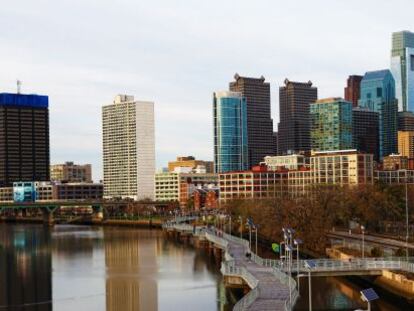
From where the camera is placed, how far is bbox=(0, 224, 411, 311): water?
76.9m

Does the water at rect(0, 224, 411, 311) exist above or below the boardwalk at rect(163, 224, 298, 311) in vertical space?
below

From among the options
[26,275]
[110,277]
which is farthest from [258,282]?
[26,275]

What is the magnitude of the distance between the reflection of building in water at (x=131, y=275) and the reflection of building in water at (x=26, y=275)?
7.16 metres

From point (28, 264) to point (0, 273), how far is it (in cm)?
1071

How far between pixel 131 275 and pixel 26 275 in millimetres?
14013

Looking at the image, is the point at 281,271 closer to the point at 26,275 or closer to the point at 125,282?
the point at 125,282

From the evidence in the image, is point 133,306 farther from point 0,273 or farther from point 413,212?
point 413,212

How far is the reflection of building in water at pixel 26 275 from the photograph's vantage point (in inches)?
3184

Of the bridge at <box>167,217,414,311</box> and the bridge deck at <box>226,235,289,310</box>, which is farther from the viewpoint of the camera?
the bridge at <box>167,217,414,311</box>

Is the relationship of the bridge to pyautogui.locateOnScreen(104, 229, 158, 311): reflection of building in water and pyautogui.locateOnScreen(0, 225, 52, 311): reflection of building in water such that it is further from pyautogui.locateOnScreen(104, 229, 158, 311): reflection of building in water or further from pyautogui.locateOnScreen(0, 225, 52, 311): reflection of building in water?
pyautogui.locateOnScreen(0, 225, 52, 311): reflection of building in water

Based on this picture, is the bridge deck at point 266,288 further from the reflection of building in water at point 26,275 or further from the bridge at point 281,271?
the reflection of building in water at point 26,275

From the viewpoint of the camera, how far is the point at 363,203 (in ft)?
462

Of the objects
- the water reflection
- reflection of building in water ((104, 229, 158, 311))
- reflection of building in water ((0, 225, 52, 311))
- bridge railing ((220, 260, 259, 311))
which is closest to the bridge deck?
bridge railing ((220, 260, 259, 311))

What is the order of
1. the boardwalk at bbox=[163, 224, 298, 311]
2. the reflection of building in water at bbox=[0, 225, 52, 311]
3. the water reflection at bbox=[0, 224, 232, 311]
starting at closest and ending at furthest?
the boardwalk at bbox=[163, 224, 298, 311], the water reflection at bbox=[0, 224, 232, 311], the reflection of building in water at bbox=[0, 225, 52, 311]
